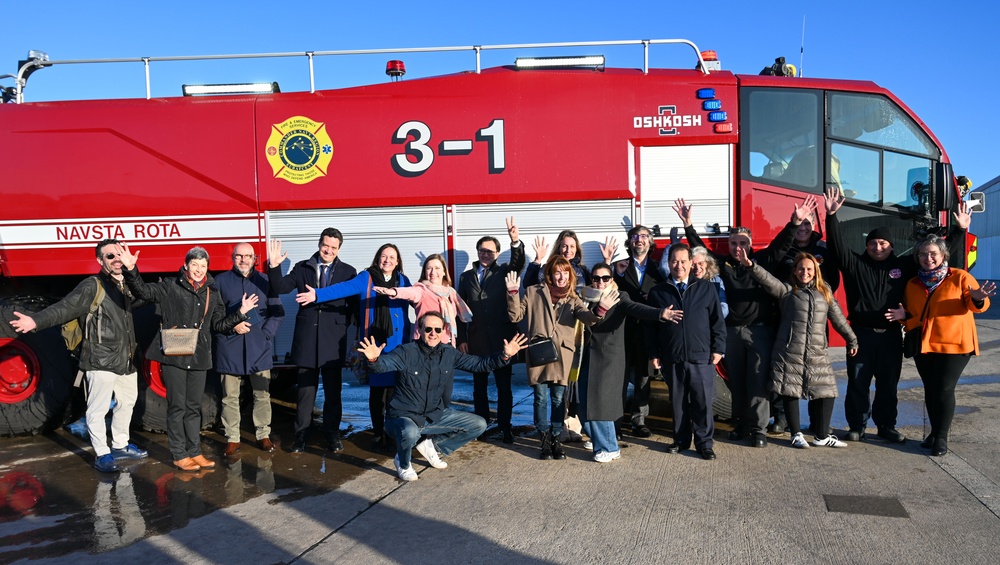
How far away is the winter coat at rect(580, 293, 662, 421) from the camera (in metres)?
5.71

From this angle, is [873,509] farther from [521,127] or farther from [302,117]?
[302,117]

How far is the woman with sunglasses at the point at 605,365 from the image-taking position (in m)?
5.71

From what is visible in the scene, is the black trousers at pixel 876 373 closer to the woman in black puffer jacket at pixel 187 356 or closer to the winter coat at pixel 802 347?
the winter coat at pixel 802 347

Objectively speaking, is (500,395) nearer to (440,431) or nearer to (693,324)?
(440,431)

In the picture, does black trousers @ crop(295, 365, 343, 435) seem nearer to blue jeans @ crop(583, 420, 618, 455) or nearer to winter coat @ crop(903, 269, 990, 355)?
blue jeans @ crop(583, 420, 618, 455)

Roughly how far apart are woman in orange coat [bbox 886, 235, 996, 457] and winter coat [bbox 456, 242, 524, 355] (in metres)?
3.18

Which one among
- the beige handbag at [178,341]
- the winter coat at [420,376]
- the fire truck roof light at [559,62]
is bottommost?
the winter coat at [420,376]

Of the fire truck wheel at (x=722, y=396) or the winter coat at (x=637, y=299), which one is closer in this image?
the winter coat at (x=637, y=299)

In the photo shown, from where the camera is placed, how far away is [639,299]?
6273mm

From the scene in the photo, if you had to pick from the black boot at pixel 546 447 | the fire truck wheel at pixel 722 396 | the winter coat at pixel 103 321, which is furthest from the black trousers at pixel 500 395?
the winter coat at pixel 103 321

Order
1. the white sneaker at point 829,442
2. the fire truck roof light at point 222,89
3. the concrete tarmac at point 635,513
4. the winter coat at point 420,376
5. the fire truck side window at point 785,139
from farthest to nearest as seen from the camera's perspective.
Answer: the fire truck roof light at point 222,89
the fire truck side window at point 785,139
the white sneaker at point 829,442
the winter coat at point 420,376
the concrete tarmac at point 635,513

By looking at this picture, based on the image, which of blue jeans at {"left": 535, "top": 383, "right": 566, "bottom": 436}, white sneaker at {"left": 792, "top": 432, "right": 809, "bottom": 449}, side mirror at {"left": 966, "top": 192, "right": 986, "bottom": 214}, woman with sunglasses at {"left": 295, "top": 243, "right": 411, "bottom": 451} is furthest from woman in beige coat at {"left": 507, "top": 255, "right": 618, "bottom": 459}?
side mirror at {"left": 966, "top": 192, "right": 986, "bottom": 214}

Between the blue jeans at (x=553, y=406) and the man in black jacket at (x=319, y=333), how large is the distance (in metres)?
1.64

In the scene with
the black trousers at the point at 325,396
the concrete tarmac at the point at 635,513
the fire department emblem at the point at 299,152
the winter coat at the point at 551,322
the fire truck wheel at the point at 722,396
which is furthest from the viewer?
the fire department emblem at the point at 299,152
